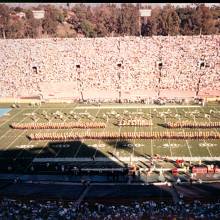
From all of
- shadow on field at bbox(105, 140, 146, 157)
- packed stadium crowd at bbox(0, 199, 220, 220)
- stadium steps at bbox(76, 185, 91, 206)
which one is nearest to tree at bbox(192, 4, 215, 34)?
shadow on field at bbox(105, 140, 146, 157)

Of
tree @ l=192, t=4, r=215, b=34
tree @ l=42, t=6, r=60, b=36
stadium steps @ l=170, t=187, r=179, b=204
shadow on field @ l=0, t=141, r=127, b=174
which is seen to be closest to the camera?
stadium steps @ l=170, t=187, r=179, b=204

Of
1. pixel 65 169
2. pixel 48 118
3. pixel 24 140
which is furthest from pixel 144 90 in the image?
pixel 65 169

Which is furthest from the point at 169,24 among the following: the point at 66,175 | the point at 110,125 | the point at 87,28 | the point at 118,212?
the point at 118,212

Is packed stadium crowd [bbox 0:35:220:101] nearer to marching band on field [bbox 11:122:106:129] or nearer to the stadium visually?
the stadium

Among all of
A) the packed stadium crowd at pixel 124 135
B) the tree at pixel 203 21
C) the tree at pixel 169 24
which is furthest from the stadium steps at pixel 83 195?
the tree at pixel 203 21

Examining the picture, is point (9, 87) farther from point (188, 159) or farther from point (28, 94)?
point (188, 159)

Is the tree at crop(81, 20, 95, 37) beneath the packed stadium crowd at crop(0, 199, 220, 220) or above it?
beneath

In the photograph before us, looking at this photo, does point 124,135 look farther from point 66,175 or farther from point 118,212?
point 118,212
